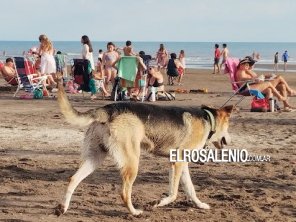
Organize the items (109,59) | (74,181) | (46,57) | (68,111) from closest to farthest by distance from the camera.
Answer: (68,111) < (74,181) < (46,57) < (109,59)

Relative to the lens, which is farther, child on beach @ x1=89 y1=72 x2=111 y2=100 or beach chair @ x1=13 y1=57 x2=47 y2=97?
beach chair @ x1=13 y1=57 x2=47 y2=97

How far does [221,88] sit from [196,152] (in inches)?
617

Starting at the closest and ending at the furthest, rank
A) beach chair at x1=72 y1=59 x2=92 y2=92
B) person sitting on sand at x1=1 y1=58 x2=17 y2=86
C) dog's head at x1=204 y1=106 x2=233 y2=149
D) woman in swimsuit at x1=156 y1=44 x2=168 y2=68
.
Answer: dog's head at x1=204 y1=106 x2=233 y2=149, beach chair at x1=72 y1=59 x2=92 y2=92, person sitting on sand at x1=1 y1=58 x2=17 y2=86, woman in swimsuit at x1=156 y1=44 x2=168 y2=68

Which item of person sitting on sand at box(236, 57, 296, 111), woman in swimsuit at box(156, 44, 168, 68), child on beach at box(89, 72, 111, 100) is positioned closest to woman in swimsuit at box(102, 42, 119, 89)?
child on beach at box(89, 72, 111, 100)

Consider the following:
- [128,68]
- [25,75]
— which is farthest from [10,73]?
[128,68]

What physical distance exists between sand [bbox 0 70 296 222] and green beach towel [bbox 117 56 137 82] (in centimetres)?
441

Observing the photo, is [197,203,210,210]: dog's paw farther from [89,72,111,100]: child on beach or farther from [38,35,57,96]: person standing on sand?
[38,35,57,96]: person standing on sand

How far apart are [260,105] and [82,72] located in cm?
532

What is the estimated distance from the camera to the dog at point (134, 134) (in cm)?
555

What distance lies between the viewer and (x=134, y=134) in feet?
18.4

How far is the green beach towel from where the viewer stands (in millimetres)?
15461

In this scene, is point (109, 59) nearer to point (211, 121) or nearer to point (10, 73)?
point (10, 73)

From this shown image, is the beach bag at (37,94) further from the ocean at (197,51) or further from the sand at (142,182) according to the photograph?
the ocean at (197,51)

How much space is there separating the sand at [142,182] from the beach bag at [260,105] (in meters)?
2.19
